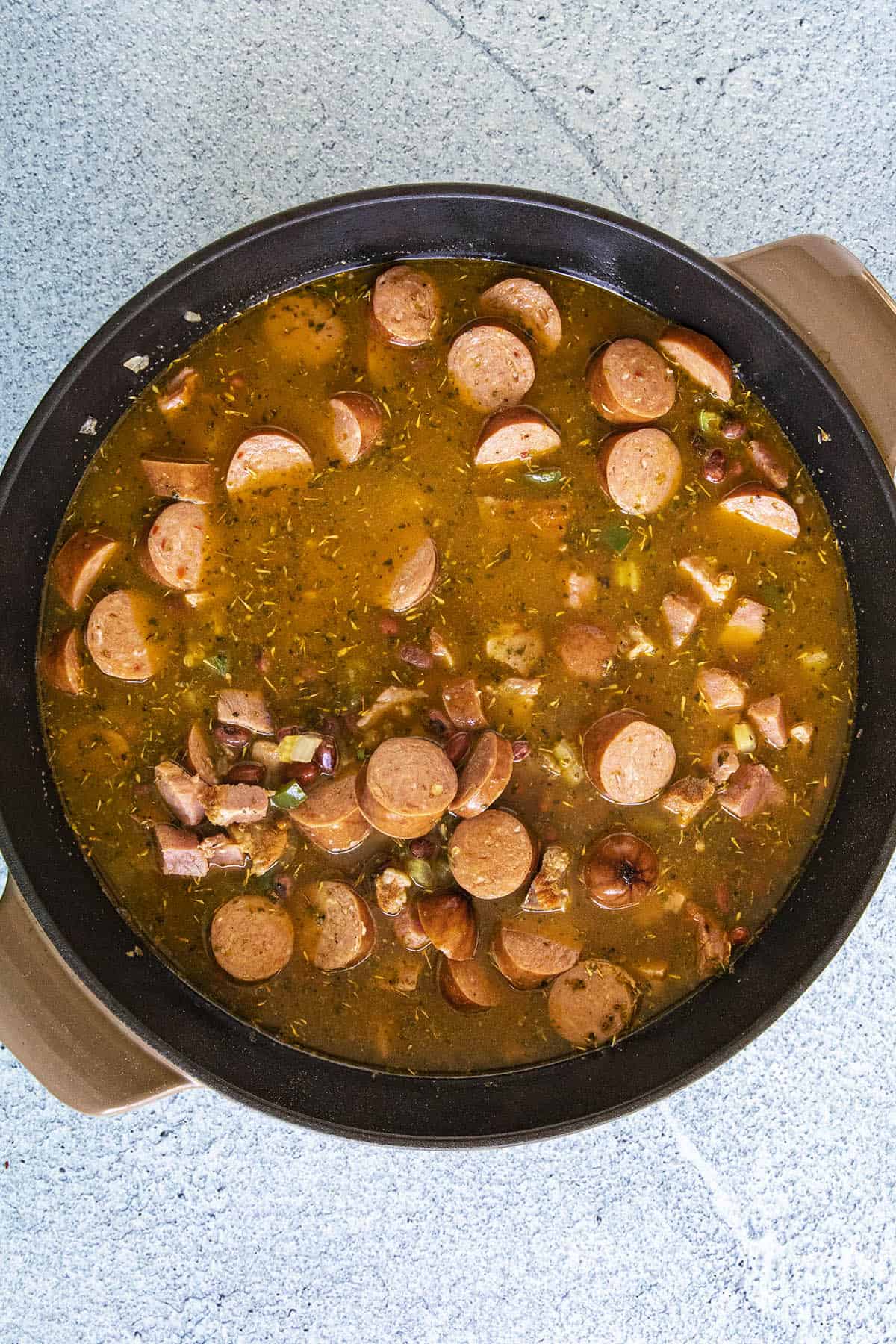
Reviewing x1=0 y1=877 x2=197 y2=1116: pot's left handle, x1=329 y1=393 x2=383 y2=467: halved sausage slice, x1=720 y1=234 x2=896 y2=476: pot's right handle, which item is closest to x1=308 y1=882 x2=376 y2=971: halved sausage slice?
x1=0 y1=877 x2=197 y2=1116: pot's left handle

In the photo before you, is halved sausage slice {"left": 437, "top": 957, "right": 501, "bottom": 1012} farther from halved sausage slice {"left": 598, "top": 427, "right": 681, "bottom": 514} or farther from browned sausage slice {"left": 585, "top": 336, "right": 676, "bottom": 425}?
browned sausage slice {"left": 585, "top": 336, "right": 676, "bottom": 425}

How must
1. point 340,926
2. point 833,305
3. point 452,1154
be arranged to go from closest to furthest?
point 833,305
point 340,926
point 452,1154

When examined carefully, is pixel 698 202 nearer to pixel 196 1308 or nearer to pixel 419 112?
pixel 419 112

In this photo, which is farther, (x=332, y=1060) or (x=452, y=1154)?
(x=452, y=1154)

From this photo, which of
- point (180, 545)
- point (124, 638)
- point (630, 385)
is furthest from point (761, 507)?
point (124, 638)

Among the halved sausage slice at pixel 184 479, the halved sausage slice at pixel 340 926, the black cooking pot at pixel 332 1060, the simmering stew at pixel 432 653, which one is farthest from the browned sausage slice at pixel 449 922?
the halved sausage slice at pixel 184 479

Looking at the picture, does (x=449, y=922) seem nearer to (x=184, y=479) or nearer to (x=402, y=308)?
(x=184, y=479)

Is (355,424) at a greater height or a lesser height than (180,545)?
greater

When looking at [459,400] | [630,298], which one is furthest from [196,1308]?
[630,298]
